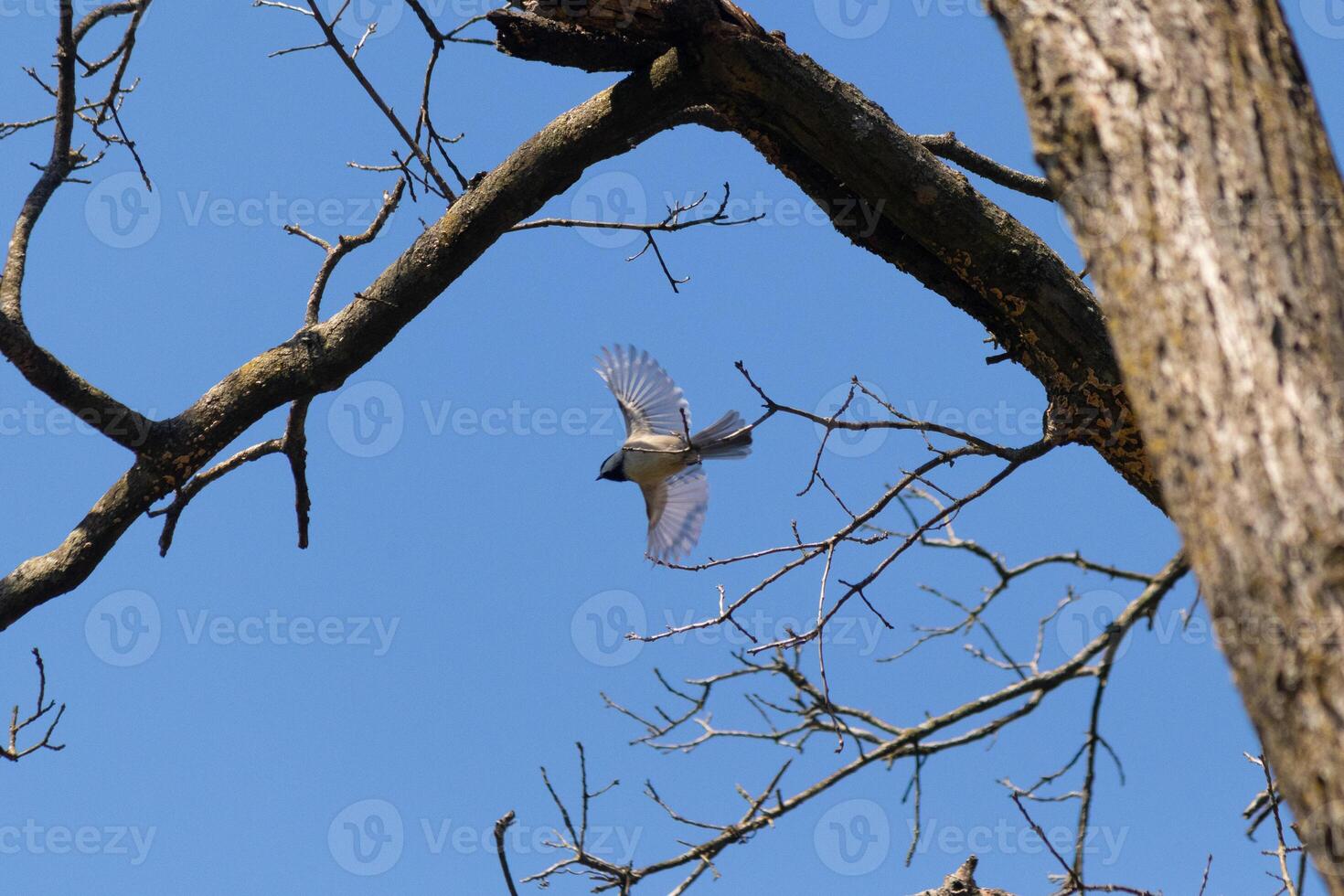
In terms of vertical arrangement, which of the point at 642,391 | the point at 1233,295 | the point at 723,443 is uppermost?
the point at 642,391

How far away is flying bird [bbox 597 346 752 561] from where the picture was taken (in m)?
4.94

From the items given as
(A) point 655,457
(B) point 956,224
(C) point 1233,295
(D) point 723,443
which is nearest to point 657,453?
(A) point 655,457

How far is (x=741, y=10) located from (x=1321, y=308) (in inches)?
73.8

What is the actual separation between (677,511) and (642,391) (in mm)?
581

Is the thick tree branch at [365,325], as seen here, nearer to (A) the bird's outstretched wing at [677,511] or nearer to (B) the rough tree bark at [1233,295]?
(B) the rough tree bark at [1233,295]

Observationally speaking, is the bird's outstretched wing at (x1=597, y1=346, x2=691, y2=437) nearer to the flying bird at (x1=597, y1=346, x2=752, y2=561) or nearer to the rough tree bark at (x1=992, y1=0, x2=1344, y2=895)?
the flying bird at (x1=597, y1=346, x2=752, y2=561)

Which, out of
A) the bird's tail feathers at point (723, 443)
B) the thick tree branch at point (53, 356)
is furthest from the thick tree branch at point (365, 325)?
the bird's tail feathers at point (723, 443)

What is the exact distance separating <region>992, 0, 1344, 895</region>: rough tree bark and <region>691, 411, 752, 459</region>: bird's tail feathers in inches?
119

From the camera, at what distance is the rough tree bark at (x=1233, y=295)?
3.85ft

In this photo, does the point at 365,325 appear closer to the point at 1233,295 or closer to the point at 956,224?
the point at 956,224

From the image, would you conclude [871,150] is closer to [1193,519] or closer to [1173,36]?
[1173,36]

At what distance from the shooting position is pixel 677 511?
5195mm

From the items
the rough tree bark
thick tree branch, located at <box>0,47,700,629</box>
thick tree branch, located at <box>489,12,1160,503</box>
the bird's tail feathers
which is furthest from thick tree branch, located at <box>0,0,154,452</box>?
the rough tree bark

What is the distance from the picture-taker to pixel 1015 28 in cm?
153
